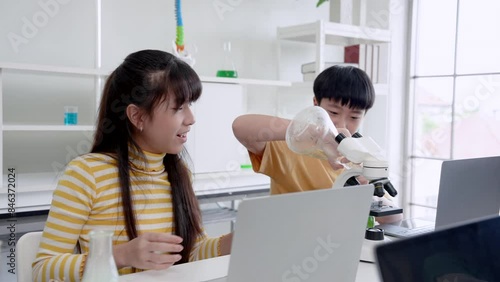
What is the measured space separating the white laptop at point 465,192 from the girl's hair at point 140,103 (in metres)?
0.59

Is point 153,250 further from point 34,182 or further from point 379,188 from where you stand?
point 34,182

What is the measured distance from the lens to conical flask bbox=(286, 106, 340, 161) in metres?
1.08

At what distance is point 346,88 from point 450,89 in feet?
8.01

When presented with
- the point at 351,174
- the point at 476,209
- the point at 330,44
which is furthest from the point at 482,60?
the point at 351,174

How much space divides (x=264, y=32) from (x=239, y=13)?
0.23 metres

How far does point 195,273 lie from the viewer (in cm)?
104

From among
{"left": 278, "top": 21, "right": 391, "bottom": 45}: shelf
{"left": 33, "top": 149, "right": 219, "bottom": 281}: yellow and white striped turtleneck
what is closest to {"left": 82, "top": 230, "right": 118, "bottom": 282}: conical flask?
{"left": 33, "top": 149, "right": 219, "bottom": 281}: yellow and white striped turtleneck

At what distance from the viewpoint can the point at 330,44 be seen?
3.53 meters

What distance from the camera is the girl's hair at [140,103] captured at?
124 cm

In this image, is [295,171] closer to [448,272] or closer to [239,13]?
[448,272]

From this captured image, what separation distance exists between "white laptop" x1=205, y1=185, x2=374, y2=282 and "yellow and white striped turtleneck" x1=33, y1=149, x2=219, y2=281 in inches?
18.8

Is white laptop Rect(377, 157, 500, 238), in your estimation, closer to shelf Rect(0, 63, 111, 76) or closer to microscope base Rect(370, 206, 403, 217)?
microscope base Rect(370, 206, 403, 217)

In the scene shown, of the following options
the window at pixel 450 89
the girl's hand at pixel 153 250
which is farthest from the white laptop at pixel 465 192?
the window at pixel 450 89

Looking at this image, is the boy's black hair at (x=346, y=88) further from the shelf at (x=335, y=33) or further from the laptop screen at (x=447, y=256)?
the shelf at (x=335, y=33)
